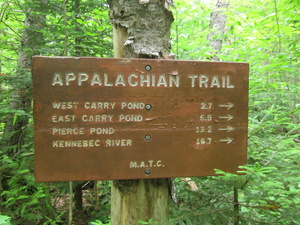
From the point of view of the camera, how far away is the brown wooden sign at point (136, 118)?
135 centimetres

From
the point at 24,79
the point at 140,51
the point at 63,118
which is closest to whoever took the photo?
the point at 63,118

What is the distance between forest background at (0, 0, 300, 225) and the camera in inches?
60.3

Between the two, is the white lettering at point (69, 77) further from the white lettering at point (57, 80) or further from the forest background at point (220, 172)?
the forest background at point (220, 172)

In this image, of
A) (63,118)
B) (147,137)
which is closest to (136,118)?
(147,137)

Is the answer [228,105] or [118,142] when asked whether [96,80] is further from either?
[228,105]

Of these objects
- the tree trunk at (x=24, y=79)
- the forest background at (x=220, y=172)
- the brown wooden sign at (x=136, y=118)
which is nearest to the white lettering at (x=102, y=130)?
the brown wooden sign at (x=136, y=118)

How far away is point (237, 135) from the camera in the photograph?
1.52m

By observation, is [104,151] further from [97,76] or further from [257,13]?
[257,13]

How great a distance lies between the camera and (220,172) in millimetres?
1366

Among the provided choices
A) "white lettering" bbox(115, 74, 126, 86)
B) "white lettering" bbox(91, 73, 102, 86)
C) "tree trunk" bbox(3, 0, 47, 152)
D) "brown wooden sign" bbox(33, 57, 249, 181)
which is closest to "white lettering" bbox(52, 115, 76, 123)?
"brown wooden sign" bbox(33, 57, 249, 181)

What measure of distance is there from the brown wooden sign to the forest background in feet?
1.01

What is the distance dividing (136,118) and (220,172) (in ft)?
2.07

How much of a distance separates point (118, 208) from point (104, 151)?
44 cm

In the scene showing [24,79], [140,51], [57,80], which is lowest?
[57,80]
